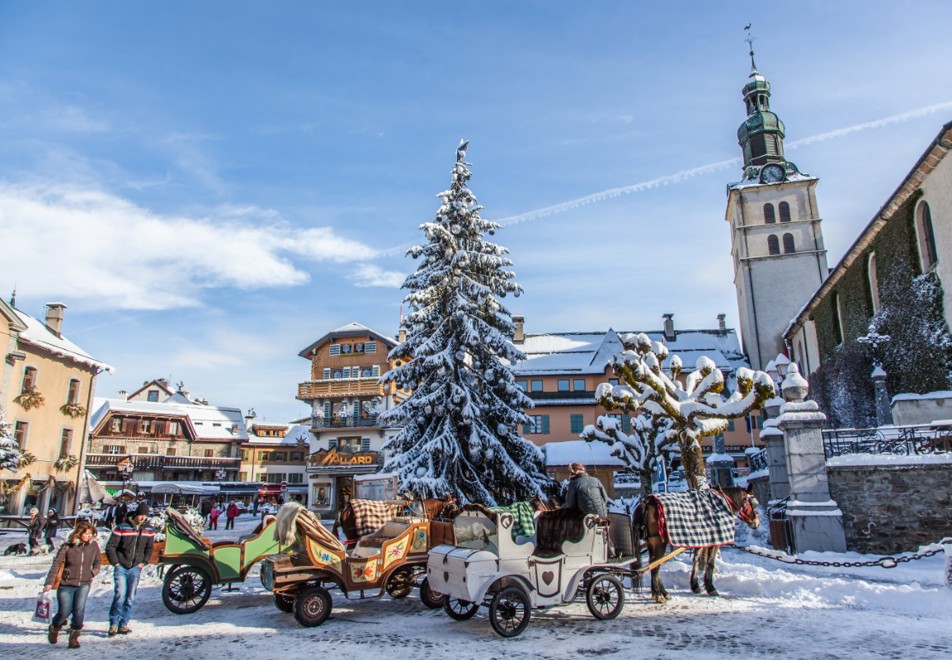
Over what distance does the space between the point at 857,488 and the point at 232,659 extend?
1331cm

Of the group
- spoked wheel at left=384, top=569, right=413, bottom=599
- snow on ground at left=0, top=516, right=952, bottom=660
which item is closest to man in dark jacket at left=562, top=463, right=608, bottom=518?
snow on ground at left=0, top=516, right=952, bottom=660

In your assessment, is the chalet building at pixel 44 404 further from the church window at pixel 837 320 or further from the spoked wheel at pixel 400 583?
the church window at pixel 837 320

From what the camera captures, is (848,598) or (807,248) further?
(807,248)

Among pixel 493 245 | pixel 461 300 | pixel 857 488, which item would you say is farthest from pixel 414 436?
pixel 857 488

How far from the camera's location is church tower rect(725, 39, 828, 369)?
5234cm

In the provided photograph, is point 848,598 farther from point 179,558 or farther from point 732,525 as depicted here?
point 179,558

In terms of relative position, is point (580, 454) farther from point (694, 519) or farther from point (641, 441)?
point (694, 519)

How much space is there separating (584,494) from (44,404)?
106 ft

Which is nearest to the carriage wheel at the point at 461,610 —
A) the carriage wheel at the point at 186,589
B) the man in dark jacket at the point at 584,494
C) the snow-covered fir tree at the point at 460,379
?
the man in dark jacket at the point at 584,494

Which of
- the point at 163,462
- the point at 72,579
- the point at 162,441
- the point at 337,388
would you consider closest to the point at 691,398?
the point at 72,579

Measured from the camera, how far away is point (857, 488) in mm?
14484

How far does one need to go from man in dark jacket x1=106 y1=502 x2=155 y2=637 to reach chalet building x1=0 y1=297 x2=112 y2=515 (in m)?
24.6

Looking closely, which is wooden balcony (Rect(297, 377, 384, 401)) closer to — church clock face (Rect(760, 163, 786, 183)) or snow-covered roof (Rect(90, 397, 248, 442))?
snow-covered roof (Rect(90, 397, 248, 442))

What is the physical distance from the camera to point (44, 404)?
32188 millimetres
